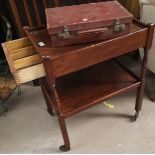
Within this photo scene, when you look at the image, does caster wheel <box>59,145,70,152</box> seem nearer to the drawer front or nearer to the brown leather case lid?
the drawer front

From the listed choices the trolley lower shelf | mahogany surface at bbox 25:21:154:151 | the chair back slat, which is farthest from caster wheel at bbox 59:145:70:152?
the chair back slat

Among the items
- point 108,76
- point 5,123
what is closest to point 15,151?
point 5,123

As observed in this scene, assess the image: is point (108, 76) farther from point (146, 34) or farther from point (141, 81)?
point (146, 34)

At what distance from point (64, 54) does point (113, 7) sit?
382 mm

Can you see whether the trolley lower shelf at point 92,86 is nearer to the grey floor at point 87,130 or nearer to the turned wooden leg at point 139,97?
the turned wooden leg at point 139,97

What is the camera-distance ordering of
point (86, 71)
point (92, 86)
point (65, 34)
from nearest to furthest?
point (65, 34), point (92, 86), point (86, 71)

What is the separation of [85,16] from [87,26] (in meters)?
0.08

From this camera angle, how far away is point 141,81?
1.29 m

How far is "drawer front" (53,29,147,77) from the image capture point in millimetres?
950

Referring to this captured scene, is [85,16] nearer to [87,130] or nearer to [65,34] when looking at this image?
[65,34]

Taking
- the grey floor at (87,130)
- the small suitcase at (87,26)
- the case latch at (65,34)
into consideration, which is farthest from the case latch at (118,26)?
the grey floor at (87,130)

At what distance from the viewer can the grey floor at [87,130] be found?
1362mm

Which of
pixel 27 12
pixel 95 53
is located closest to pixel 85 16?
pixel 95 53

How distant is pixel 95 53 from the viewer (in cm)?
100
